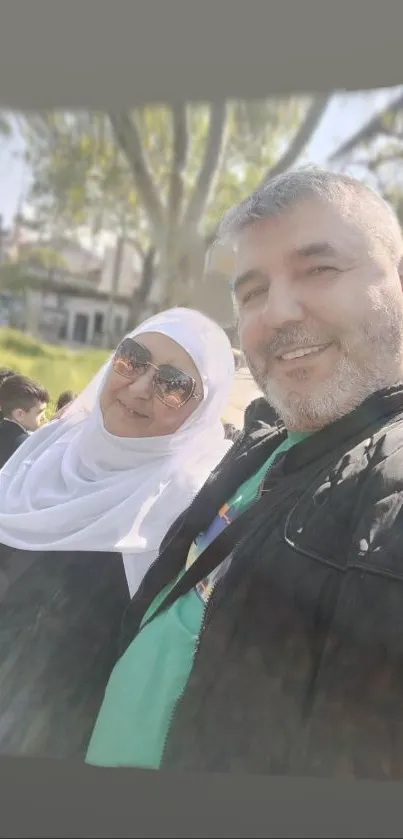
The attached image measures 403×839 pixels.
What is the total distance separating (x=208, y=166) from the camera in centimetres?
140

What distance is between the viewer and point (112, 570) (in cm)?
142

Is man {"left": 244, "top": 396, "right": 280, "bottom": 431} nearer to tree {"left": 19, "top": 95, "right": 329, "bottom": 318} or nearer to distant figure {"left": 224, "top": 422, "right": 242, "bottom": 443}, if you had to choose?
distant figure {"left": 224, "top": 422, "right": 242, "bottom": 443}

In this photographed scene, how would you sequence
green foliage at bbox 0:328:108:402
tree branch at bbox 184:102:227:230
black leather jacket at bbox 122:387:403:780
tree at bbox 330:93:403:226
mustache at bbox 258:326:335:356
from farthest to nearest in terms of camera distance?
1. green foliage at bbox 0:328:108:402
2. tree branch at bbox 184:102:227:230
3. tree at bbox 330:93:403:226
4. mustache at bbox 258:326:335:356
5. black leather jacket at bbox 122:387:403:780

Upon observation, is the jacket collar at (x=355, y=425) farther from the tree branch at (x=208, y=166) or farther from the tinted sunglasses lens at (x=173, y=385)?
the tree branch at (x=208, y=166)

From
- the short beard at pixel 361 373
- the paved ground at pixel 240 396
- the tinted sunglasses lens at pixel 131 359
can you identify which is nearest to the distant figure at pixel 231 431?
the paved ground at pixel 240 396

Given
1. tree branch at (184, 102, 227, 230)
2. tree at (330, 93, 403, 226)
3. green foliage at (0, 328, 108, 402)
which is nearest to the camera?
tree at (330, 93, 403, 226)

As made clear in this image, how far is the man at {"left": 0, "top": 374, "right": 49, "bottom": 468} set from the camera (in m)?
1.55

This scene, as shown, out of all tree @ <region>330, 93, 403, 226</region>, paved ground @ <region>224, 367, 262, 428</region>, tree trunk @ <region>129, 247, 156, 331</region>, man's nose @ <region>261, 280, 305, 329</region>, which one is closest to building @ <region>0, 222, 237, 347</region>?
tree trunk @ <region>129, 247, 156, 331</region>

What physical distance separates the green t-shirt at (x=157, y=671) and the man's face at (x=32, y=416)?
0.56 m

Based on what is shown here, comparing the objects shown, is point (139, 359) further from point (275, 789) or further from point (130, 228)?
point (275, 789)

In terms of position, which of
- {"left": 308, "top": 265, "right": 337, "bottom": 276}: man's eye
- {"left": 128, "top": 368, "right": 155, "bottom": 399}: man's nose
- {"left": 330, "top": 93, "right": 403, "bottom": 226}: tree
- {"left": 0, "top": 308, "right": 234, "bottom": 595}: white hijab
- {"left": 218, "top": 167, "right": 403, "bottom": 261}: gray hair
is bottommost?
{"left": 0, "top": 308, "right": 234, "bottom": 595}: white hijab

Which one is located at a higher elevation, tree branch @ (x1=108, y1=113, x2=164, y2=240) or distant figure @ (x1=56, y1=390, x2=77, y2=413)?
tree branch @ (x1=108, y1=113, x2=164, y2=240)

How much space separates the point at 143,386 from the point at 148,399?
3 centimetres

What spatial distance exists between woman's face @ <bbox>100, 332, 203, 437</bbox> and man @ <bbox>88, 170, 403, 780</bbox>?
0.72 ft
